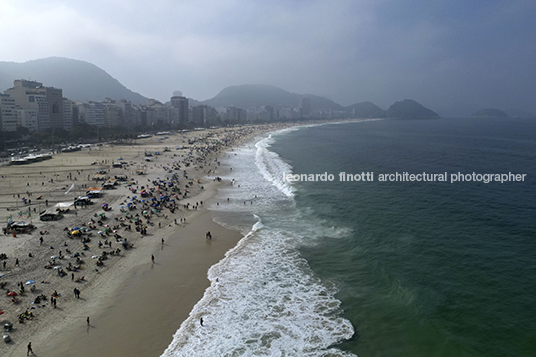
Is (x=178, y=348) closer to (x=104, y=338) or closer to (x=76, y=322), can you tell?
(x=104, y=338)

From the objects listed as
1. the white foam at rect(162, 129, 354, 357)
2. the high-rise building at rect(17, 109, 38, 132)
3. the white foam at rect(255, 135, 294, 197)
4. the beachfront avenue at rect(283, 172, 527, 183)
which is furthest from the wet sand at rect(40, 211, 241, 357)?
the high-rise building at rect(17, 109, 38, 132)

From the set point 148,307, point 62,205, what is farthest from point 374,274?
point 62,205

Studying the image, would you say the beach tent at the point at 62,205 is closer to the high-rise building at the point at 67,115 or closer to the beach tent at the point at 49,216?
the beach tent at the point at 49,216

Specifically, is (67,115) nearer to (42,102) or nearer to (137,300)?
(42,102)

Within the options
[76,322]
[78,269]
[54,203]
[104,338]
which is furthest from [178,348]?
[54,203]

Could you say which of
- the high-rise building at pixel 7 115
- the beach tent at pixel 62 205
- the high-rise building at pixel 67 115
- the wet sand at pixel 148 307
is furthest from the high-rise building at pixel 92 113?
the wet sand at pixel 148 307

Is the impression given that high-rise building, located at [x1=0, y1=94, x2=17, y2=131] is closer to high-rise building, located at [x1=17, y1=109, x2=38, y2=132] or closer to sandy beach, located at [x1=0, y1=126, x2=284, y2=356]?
high-rise building, located at [x1=17, y1=109, x2=38, y2=132]
